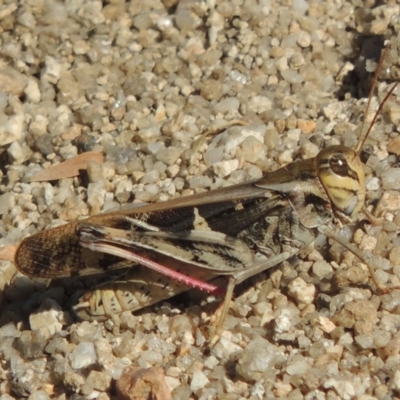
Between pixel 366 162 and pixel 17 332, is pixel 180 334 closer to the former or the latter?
pixel 17 332

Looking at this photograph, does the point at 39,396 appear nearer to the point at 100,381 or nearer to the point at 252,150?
the point at 100,381

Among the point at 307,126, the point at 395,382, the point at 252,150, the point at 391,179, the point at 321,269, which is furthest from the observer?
the point at 307,126

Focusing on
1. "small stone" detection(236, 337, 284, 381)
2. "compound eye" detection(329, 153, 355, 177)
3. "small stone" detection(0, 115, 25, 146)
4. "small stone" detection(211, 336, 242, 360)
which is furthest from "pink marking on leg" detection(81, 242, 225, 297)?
"small stone" detection(0, 115, 25, 146)

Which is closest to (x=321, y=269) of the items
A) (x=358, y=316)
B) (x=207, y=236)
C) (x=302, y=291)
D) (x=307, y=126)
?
(x=302, y=291)

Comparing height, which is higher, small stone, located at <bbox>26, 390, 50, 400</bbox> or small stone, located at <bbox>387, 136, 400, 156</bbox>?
small stone, located at <bbox>387, 136, 400, 156</bbox>

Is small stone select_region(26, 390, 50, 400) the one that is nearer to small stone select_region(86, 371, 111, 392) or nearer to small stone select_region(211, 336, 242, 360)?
small stone select_region(86, 371, 111, 392)

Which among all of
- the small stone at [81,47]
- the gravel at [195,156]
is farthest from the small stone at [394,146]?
the small stone at [81,47]

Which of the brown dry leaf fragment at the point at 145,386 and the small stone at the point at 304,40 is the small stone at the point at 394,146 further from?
the brown dry leaf fragment at the point at 145,386
